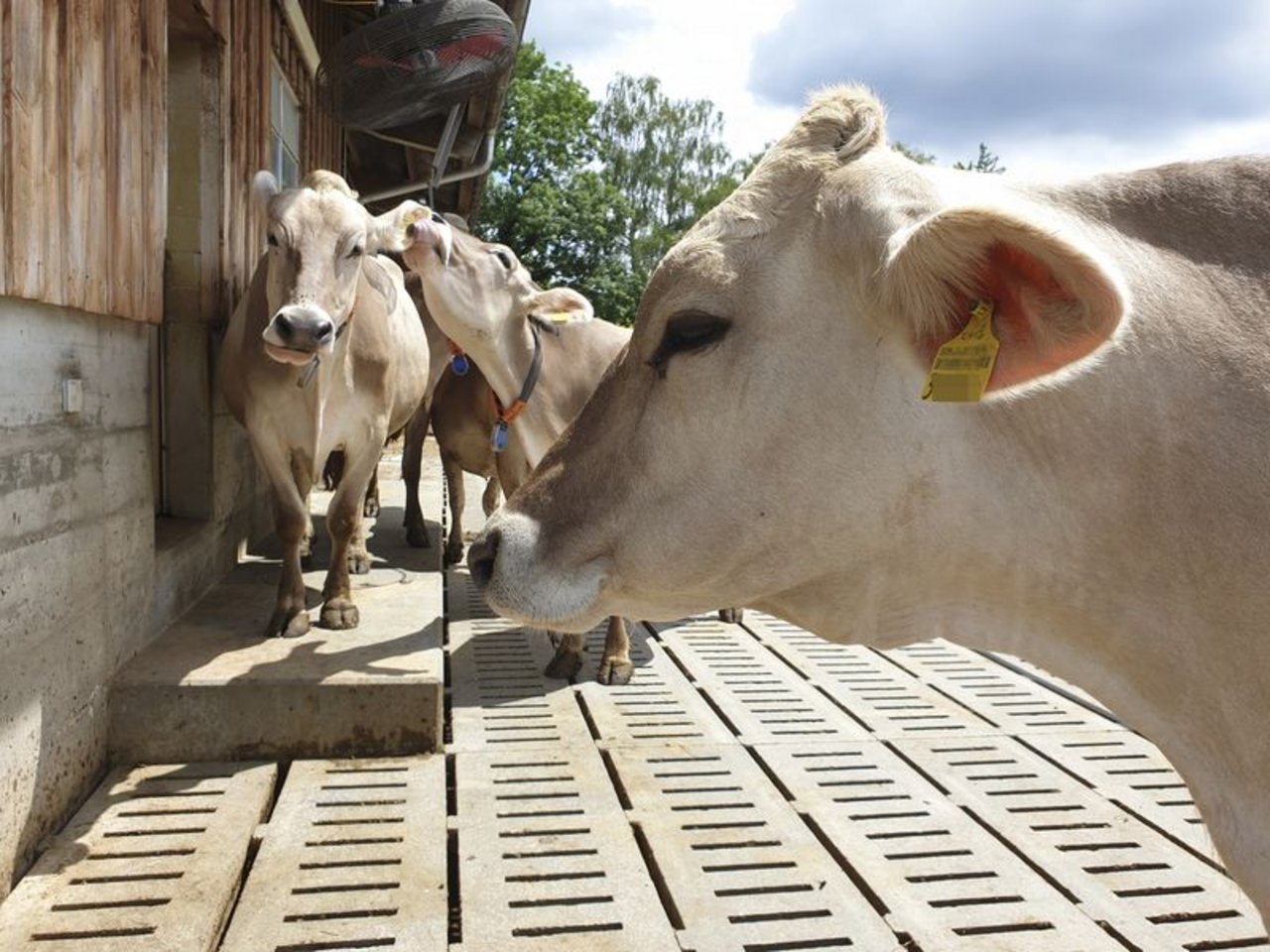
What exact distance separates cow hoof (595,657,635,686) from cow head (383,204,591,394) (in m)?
1.51

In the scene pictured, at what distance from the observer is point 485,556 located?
189 cm

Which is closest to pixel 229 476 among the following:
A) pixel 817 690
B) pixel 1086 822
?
pixel 817 690

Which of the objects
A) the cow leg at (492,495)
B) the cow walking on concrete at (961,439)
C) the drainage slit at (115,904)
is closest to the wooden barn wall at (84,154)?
the drainage slit at (115,904)

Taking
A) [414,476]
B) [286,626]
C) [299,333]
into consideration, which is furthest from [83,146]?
[414,476]

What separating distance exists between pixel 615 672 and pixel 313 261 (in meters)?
2.19

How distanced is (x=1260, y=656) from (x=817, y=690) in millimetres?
3315

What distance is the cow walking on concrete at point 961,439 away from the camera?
1.48m

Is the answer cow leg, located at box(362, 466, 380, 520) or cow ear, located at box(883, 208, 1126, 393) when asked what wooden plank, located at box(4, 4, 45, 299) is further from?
cow leg, located at box(362, 466, 380, 520)

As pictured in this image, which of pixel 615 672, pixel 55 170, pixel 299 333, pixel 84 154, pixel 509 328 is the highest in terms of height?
pixel 84 154

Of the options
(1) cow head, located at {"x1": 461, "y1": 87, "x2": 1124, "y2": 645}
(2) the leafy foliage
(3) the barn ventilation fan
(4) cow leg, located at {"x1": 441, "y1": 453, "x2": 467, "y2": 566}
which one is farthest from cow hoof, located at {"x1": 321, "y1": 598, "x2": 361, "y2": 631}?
(2) the leafy foliage

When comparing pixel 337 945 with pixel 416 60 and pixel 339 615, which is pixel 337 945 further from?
pixel 416 60

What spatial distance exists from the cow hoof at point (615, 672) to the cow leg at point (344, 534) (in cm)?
112

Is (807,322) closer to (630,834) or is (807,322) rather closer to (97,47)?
(630,834)

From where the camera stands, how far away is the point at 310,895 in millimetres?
2771
